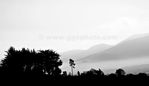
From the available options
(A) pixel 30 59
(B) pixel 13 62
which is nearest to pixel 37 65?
(A) pixel 30 59

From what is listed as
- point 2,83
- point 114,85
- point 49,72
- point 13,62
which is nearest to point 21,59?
point 13,62

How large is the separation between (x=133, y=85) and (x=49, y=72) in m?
54.0

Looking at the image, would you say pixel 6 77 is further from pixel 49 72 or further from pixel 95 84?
pixel 49 72

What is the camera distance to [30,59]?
320ft

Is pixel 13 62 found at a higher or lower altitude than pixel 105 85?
higher

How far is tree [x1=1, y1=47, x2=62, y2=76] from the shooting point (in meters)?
91.9

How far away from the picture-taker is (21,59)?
94938 millimetres

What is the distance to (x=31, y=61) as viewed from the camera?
97125 mm

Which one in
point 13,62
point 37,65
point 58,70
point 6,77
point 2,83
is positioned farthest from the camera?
point 58,70

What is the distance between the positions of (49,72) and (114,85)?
52.2 m

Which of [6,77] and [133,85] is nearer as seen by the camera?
[133,85]

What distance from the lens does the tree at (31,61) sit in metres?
91.9

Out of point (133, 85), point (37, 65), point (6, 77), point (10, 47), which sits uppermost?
point (10, 47)

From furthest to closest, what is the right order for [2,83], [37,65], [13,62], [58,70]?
[58,70] < [37,65] < [13,62] < [2,83]
